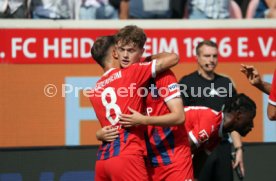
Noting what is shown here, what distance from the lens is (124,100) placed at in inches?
214

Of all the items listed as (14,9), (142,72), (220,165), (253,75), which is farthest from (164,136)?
(14,9)

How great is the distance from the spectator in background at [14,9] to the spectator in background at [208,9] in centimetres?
185

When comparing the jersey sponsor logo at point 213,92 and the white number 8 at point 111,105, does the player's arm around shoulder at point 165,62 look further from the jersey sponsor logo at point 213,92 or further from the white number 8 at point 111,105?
the jersey sponsor logo at point 213,92

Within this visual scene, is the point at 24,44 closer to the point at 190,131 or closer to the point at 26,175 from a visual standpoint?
the point at 26,175

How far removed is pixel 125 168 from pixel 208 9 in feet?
12.3

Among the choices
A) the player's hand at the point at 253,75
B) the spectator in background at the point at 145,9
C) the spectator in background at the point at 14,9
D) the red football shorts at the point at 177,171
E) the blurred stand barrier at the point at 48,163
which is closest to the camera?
the red football shorts at the point at 177,171

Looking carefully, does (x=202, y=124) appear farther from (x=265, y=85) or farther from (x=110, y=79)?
(x=110, y=79)

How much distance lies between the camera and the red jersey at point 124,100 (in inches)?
213

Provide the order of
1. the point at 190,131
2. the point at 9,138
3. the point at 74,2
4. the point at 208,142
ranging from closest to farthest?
the point at 190,131, the point at 208,142, the point at 9,138, the point at 74,2

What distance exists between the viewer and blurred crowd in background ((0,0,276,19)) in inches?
335

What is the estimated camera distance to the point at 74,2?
8.67m

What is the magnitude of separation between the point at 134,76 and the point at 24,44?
9.18ft

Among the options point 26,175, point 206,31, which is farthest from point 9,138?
point 206,31

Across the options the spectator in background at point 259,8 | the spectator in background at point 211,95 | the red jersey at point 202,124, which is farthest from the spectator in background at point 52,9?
the red jersey at point 202,124
